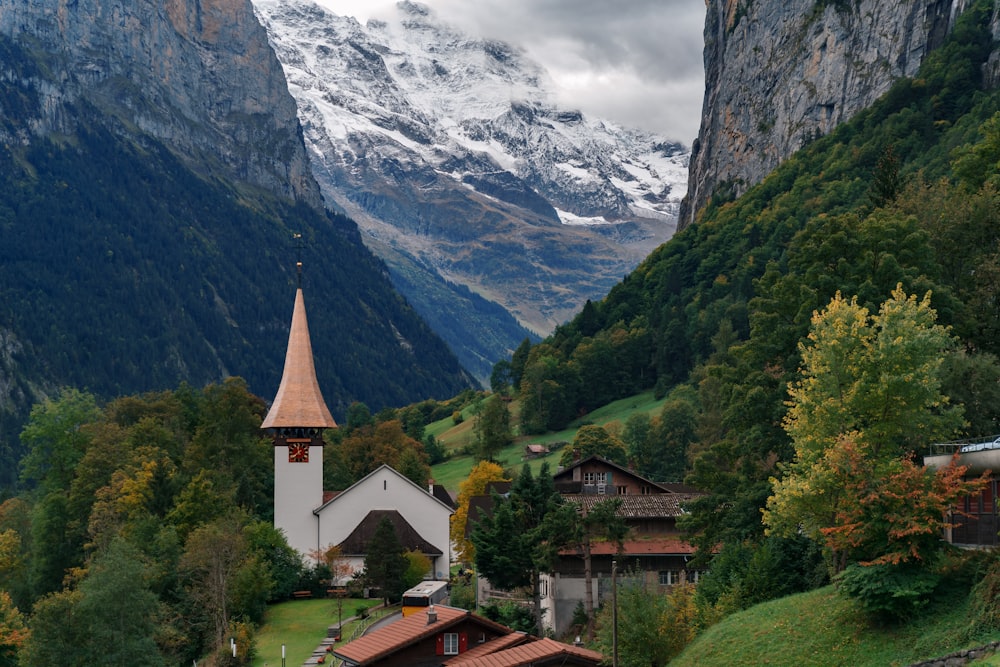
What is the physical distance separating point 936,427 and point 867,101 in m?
136

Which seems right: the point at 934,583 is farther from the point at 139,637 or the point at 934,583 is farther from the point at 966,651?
the point at 139,637

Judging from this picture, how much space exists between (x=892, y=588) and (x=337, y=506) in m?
59.2

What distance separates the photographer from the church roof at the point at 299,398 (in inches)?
3593

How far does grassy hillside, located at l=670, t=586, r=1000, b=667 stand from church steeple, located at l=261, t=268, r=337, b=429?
52793mm

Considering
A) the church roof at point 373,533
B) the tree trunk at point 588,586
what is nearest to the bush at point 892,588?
the tree trunk at point 588,586

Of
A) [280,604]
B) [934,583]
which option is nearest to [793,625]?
[934,583]

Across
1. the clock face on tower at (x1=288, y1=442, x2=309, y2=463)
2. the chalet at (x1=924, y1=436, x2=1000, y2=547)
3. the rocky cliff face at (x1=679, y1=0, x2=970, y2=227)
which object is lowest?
the chalet at (x1=924, y1=436, x2=1000, y2=547)

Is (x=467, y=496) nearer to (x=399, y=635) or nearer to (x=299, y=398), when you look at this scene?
(x=299, y=398)

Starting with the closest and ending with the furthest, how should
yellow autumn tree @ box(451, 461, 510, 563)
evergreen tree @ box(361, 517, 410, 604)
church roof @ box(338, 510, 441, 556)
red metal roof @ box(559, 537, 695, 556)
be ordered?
red metal roof @ box(559, 537, 695, 556) → evergreen tree @ box(361, 517, 410, 604) → church roof @ box(338, 510, 441, 556) → yellow autumn tree @ box(451, 461, 510, 563)

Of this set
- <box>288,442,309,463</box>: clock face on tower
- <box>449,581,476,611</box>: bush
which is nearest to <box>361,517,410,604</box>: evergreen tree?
<box>449,581,476,611</box>: bush

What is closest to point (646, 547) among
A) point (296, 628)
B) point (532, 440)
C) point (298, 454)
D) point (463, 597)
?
point (463, 597)

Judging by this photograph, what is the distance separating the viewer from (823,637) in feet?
116

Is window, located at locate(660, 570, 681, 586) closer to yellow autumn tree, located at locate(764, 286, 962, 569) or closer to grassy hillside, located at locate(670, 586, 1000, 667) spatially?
grassy hillside, located at locate(670, 586, 1000, 667)

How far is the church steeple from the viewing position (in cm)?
9125
